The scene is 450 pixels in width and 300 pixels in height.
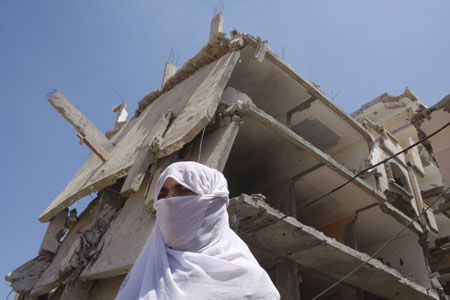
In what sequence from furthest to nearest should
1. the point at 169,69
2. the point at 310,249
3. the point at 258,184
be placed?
the point at 169,69 < the point at 258,184 < the point at 310,249

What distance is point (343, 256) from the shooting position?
843 centimetres

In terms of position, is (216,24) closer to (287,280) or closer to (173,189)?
(287,280)

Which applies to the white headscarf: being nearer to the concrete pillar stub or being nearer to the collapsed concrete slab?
the collapsed concrete slab

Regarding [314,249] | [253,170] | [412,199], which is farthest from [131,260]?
[412,199]

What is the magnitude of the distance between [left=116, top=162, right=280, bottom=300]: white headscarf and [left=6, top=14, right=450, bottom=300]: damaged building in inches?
156

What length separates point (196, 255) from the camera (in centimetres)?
241

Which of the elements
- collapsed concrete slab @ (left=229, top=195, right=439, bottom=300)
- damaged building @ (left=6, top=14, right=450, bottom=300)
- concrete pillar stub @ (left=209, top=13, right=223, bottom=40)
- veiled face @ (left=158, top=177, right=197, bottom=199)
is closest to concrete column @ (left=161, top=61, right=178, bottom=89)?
damaged building @ (left=6, top=14, right=450, bottom=300)

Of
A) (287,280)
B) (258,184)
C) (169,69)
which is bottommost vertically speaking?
(287,280)

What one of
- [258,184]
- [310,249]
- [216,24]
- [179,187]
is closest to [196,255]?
[179,187]

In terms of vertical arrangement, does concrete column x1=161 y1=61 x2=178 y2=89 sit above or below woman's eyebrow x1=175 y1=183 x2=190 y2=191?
above

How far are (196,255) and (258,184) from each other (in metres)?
8.12

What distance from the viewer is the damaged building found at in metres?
7.57

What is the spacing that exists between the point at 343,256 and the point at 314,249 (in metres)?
0.73

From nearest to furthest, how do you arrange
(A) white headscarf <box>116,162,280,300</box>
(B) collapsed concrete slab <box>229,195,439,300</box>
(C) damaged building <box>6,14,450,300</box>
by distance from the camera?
(A) white headscarf <box>116,162,280,300</box> → (B) collapsed concrete slab <box>229,195,439,300</box> → (C) damaged building <box>6,14,450,300</box>
